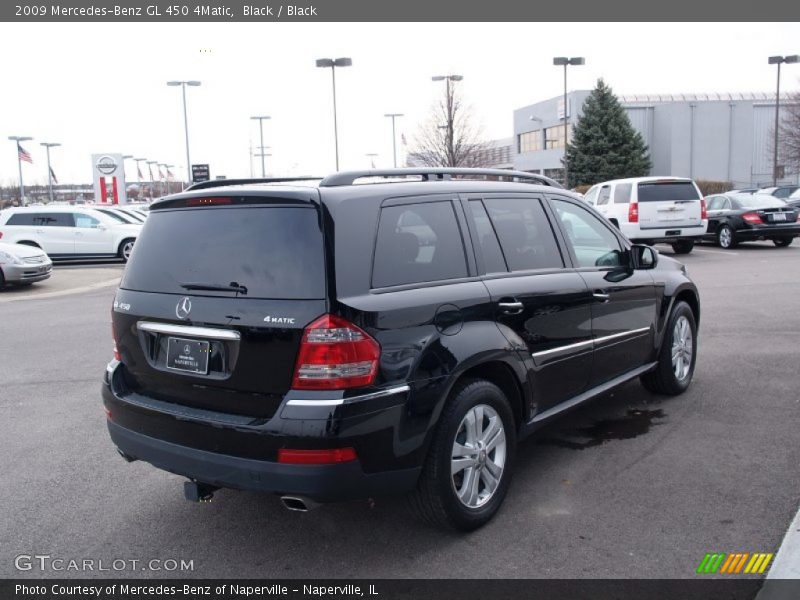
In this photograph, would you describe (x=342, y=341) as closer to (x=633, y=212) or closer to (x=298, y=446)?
(x=298, y=446)

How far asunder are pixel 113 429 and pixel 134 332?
1.85 feet

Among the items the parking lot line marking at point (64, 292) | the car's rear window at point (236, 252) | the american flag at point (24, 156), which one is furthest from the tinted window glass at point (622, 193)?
the american flag at point (24, 156)

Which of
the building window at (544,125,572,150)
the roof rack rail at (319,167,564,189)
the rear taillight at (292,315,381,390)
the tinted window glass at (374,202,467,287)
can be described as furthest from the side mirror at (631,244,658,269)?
the building window at (544,125,572,150)

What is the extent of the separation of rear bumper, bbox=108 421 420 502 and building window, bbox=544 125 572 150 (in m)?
60.7

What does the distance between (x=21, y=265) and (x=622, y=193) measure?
554 inches

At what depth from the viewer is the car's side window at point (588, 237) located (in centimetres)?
493

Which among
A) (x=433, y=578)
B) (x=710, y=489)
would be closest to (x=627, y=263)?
(x=710, y=489)

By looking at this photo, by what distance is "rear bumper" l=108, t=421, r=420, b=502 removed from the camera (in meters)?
3.18

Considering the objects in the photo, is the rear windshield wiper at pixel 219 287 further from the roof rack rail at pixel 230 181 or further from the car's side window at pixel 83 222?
the car's side window at pixel 83 222

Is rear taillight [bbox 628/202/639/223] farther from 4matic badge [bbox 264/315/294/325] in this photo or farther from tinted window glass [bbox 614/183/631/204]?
4matic badge [bbox 264/315/294/325]

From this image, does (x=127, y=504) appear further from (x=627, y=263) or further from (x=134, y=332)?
(x=627, y=263)

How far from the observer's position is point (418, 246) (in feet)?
12.2

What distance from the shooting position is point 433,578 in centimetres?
337

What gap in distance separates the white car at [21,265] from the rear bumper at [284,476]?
1376 centimetres
